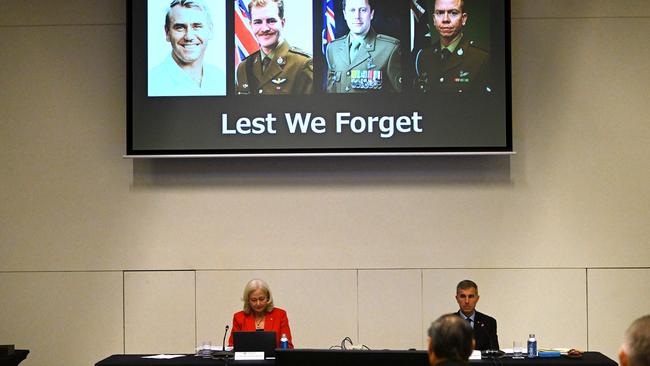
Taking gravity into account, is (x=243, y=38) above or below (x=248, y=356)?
above

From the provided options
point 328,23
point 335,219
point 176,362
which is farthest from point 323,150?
point 176,362

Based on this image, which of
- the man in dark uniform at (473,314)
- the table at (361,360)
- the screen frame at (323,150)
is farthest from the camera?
the screen frame at (323,150)

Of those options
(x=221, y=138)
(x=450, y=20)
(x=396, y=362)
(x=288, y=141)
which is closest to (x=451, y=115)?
(x=450, y=20)

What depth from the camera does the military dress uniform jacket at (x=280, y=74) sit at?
25.2 feet

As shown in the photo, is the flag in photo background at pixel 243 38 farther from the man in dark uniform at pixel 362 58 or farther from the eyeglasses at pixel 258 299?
the eyeglasses at pixel 258 299

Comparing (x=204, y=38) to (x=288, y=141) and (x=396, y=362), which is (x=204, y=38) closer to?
(x=288, y=141)

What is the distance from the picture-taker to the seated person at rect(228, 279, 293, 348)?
6867 mm

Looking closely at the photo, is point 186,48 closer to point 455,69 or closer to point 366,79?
point 366,79

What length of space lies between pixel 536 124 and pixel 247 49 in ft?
7.75

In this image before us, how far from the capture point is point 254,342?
6086 mm

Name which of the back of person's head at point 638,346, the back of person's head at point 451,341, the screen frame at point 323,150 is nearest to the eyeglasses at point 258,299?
the screen frame at point 323,150

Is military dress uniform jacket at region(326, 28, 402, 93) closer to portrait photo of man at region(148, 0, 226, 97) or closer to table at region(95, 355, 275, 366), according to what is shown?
portrait photo of man at region(148, 0, 226, 97)

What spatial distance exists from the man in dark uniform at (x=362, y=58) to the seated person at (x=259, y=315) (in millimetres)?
1728

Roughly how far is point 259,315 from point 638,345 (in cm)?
430
